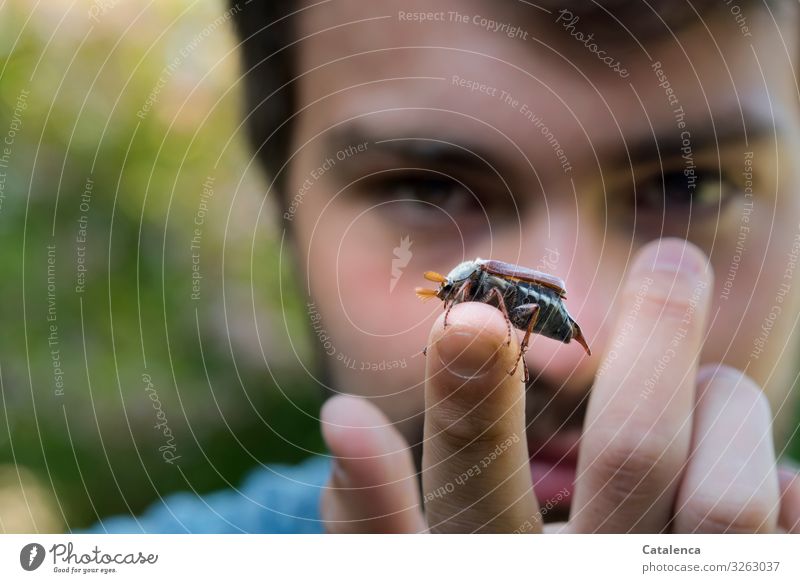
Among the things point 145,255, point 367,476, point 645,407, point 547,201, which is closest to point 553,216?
point 547,201

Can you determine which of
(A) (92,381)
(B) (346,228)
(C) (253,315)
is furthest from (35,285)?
(B) (346,228)

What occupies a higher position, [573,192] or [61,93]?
[61,93]

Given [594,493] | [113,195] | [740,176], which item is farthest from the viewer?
[113,195]

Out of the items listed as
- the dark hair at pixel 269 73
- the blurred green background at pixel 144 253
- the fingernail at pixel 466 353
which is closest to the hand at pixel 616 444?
the fingernail at pixel 466 353

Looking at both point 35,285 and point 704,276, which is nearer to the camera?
point 704,276

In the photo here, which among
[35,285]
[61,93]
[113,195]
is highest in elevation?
[61,93]

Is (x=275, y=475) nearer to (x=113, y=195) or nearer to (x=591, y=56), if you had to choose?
(x=113, y=195)

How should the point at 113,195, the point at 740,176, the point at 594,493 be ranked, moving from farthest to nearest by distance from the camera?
the point at 113,195, the point at 740,176, the point at 594,493

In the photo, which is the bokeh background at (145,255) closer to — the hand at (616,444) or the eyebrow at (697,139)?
the hand at (616,444)
